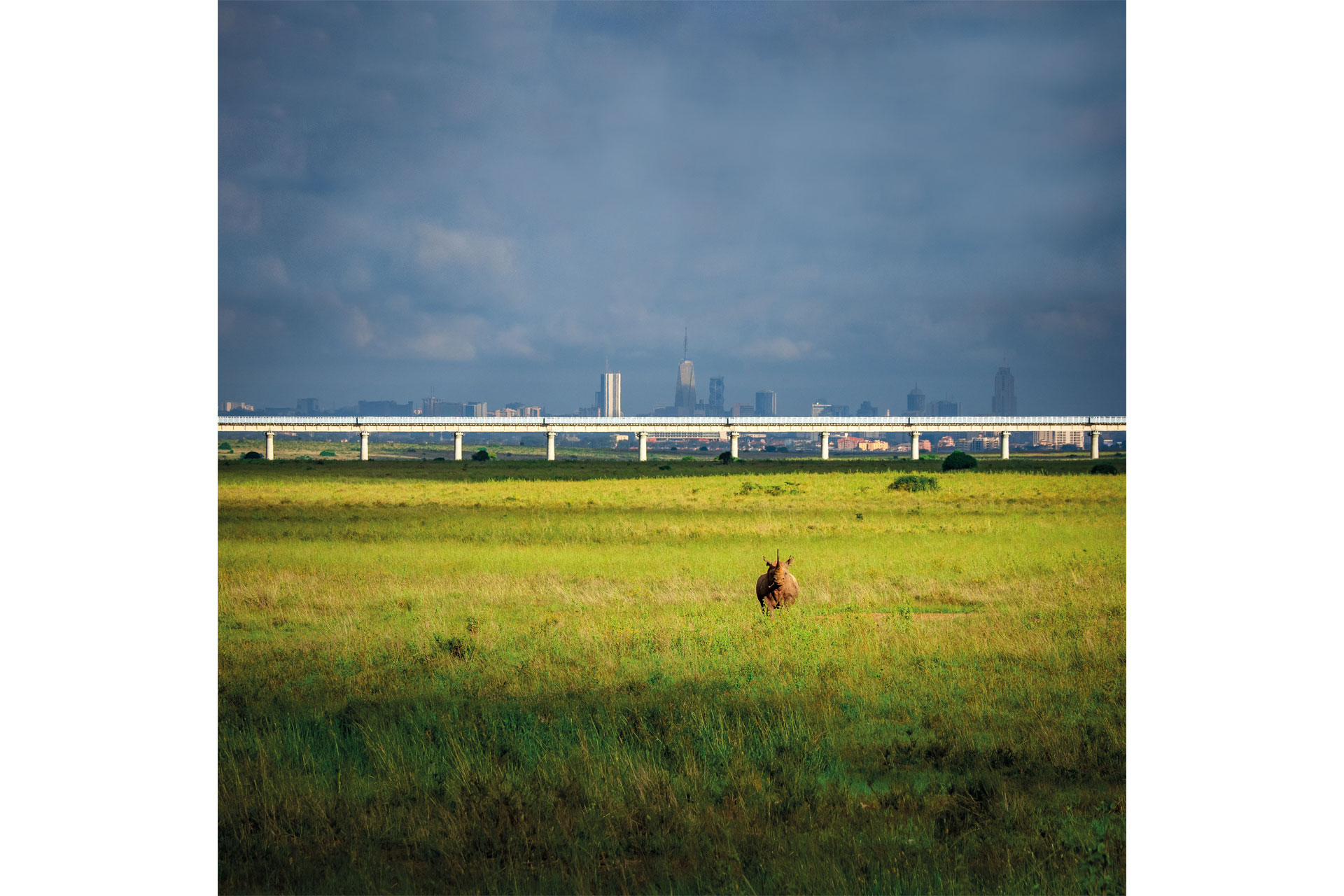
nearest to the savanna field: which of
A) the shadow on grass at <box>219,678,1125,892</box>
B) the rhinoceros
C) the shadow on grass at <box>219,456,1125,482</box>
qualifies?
the shadow on grass at <box>219,678,1125,892</box>

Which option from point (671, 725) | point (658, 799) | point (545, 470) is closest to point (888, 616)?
point (671, 725)

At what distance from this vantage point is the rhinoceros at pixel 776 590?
44.4 feet

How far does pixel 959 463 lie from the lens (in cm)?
7000

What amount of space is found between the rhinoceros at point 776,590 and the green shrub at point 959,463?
2091 inches

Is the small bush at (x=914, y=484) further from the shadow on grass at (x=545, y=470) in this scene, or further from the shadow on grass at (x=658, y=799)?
the shadow on grass at (x=658, y=799)

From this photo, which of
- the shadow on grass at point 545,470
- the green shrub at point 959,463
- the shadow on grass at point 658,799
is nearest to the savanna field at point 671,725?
the shadow on grass at point 658,799

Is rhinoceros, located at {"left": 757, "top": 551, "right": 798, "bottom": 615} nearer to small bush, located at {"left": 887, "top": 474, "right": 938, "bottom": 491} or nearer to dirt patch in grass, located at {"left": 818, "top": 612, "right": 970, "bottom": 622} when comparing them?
dirt patch in grass, located at {"left": 818, "top": 612, "right": 970, "bottom": 622}

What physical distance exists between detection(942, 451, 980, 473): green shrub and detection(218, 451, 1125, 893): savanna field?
46.8 m

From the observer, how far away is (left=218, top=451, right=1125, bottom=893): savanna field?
589 cm

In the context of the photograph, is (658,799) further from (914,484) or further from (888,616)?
(914,484)

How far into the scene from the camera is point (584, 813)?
649 centimetres
